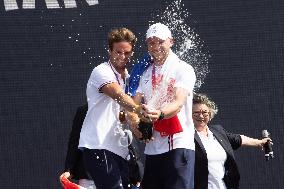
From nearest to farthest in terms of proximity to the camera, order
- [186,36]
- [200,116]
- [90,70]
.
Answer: [200,116], [90,70], [186,36]

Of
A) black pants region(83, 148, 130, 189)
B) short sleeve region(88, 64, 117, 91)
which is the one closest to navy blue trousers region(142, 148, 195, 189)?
black pants region(83, 148, 130, 189)

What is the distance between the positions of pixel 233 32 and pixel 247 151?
3.47 ft

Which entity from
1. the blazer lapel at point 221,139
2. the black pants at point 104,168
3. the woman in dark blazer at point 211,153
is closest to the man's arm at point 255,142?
the woman in dark blazer at point 211,153

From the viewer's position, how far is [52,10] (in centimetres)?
670

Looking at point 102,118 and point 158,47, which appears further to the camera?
point 102,118

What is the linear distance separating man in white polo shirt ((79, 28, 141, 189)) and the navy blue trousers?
0.20 meters

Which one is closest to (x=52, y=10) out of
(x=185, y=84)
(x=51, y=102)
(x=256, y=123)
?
(x=51, y=102)

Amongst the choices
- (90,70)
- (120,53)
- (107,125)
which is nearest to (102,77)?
(120,53)

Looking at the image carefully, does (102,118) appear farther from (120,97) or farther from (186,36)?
(186,36)

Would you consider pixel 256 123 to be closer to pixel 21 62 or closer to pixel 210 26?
pixel 210 26

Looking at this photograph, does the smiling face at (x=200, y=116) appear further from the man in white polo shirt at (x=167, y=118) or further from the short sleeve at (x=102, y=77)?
the short sleeve at (x=102, y=77)

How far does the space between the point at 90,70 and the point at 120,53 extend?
81.4 inches

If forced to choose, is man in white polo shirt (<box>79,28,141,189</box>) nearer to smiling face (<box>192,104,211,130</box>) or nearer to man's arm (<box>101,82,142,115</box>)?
man's arm (<box>101,82,142,115</box>)

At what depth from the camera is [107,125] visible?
4652mm
